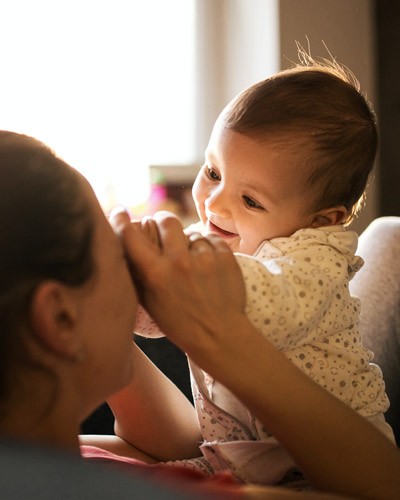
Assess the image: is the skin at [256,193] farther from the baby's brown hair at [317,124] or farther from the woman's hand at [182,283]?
the woman's hand at [182,283]

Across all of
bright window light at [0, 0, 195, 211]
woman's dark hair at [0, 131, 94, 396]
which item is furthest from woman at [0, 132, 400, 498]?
bright window light at [0, 0, 195, 211]

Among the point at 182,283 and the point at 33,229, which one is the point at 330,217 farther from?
the point at 33,229

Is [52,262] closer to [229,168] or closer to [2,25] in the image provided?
[229,168]

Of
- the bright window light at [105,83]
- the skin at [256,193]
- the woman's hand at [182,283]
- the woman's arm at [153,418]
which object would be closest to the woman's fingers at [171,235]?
the woman's hand at [182,283]

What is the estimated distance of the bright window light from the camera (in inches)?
147

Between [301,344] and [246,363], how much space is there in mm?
212

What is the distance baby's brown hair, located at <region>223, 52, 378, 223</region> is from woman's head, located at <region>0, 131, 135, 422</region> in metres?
0.48

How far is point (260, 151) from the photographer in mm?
1337

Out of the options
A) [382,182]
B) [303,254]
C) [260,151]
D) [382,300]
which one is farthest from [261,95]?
[382,182]

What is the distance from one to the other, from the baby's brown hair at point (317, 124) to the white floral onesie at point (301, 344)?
4.2 inches

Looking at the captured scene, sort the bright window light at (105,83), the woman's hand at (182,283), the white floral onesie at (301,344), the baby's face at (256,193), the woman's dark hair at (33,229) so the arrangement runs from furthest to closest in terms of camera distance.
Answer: the bright window light at (105,83)
the baby's face at (256,193)
the white floral onesie at (301,344)
the woman's hand at (182,283)
the woman's dark hair at (33,229)

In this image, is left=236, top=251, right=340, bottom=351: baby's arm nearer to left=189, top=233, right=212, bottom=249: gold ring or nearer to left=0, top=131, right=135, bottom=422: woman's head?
left=189, top=233, right=212, bottom=249: gold ring

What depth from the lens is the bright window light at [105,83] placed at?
3732 millimetres

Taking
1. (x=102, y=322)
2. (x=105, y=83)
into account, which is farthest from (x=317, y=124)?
(x=105, y=83)
